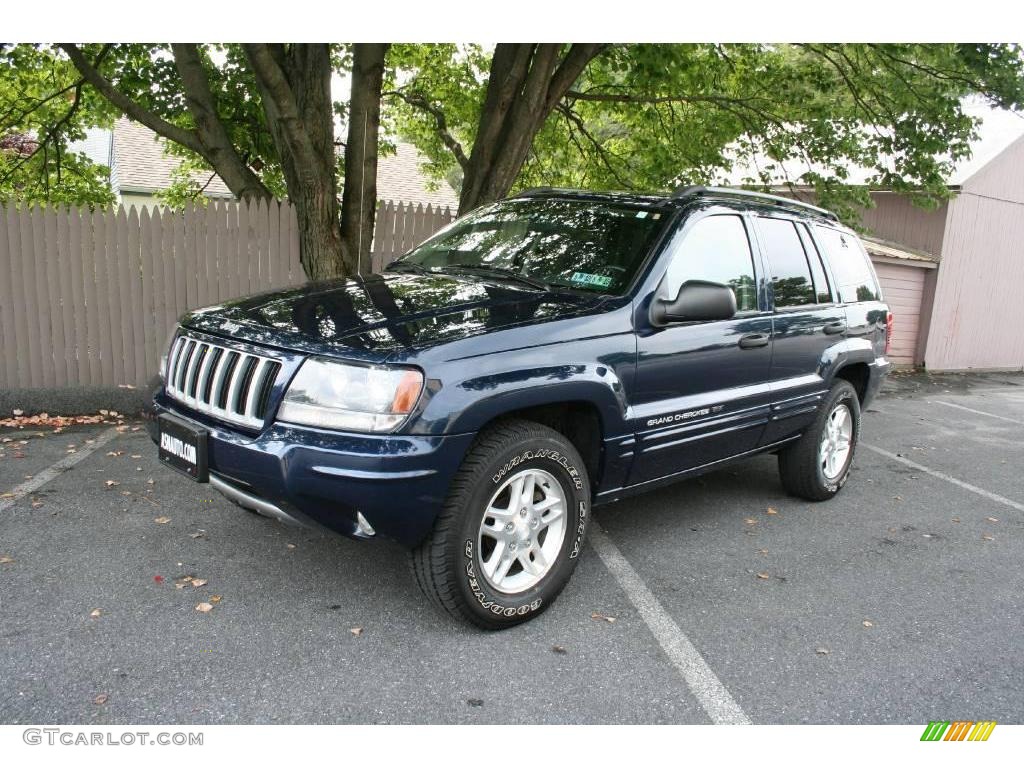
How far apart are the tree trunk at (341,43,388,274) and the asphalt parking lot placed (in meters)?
3.51

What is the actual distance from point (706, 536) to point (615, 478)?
1.23 meters

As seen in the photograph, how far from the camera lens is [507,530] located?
11.2 ft

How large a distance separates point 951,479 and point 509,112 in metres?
5.33

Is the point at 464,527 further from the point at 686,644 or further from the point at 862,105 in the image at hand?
the point at 862,105

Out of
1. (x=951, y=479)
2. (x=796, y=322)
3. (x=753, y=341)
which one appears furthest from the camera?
(x=951, y=479)

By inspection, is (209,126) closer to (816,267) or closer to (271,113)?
(271,113)

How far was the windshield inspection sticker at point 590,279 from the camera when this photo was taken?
3.90m

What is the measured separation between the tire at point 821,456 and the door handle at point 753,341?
1.06 m

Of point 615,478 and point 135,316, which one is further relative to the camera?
point 135,316

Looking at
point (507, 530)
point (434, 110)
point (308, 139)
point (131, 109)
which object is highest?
point (434, 110)

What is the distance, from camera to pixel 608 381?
361 centimetres

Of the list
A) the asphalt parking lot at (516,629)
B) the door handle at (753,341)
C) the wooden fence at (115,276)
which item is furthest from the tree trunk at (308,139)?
the door handle at (753,341)

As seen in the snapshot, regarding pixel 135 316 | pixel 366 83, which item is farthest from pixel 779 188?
pixel 135 316

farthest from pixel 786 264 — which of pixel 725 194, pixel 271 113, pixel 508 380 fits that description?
pixel 271 113
